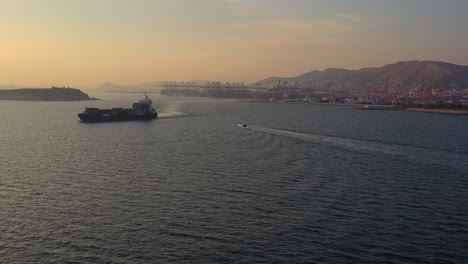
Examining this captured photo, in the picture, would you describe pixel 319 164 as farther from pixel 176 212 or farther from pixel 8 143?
pixel 8 143

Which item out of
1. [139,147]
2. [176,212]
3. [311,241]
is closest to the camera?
[311,241]

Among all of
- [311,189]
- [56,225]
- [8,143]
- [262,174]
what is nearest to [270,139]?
[262,174]

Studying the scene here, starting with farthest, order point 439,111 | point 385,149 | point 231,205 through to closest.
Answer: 1. point 439,111
2. point 385,149
3. point 231,205

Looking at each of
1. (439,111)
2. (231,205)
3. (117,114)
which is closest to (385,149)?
(231,205)

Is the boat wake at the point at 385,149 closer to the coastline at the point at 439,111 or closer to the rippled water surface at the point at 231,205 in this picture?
the rippled water surface at the point at 231,205

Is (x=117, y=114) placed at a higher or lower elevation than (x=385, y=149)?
higher

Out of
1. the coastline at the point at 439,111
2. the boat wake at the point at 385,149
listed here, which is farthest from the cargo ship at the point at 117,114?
the coastline at the point at 439,111

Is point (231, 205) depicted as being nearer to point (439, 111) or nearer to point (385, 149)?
point (385, 149)
